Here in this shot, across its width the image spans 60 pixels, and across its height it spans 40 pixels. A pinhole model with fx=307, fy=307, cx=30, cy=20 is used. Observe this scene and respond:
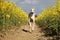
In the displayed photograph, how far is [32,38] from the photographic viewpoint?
54.7 feet

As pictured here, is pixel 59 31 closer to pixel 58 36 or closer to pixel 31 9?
pixel 58 36

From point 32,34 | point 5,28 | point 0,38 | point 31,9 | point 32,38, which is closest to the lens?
point 0,38

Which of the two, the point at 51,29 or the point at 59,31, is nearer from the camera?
the point at 59,31

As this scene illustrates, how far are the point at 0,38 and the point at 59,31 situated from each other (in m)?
3.18

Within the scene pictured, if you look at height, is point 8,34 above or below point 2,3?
below

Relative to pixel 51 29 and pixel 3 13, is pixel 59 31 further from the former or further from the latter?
pixel 3 13

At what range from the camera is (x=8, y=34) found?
16.1 meters

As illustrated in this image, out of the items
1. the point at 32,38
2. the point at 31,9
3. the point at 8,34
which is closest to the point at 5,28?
the point at 8,34

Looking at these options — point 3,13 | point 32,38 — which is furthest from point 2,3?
point 32,38

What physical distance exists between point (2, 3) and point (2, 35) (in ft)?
5.19

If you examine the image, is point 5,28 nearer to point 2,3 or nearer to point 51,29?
point 2,3

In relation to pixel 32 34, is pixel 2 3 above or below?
above

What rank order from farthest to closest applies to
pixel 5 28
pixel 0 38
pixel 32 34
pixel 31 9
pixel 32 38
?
pixel 31 9, pixel 32 34, pixel 32 38, pixel 5 28, pixel 0 38

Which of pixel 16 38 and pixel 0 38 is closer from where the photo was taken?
pixel 0 38
